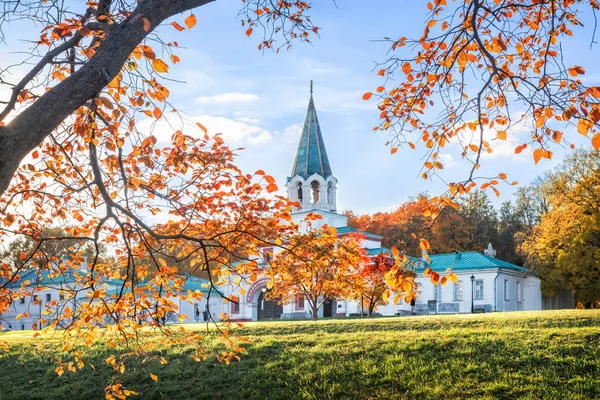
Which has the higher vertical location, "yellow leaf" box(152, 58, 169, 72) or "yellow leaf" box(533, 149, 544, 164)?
"yellow leaf" box(152, 58, 169, 72)

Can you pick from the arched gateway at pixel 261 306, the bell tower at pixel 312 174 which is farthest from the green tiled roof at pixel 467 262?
the arched gateway at pixel 261 306

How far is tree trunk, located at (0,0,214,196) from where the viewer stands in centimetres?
463

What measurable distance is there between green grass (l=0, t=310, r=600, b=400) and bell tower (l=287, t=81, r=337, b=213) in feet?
116

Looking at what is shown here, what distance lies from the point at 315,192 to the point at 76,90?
4992 cm

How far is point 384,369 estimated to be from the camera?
42.4ft

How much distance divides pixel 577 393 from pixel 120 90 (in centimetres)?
836

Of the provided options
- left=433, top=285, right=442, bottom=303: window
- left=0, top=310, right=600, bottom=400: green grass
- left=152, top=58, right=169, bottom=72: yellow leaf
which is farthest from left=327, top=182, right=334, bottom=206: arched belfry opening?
left=152, top=58, right=169, bottom=72: yellow leaf

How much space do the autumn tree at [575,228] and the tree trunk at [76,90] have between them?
35.6 m

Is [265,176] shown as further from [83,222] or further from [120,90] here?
[83,222]

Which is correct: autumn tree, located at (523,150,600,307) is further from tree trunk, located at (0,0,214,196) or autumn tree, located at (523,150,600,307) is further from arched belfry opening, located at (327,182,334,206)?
tree trunk, located at (0,0,214,196)

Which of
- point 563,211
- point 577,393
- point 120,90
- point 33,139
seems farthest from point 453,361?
point 563,211

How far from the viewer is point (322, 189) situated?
54.1 meters

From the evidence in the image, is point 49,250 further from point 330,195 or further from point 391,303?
point 330,195

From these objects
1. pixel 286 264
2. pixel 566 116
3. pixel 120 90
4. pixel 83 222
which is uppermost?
pixel 120 90
